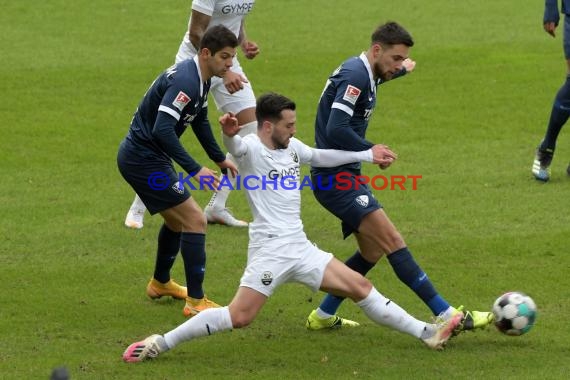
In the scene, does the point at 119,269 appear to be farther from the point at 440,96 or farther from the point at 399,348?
the point at 440,96

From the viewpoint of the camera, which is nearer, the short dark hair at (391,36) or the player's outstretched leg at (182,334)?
the player's outstretched leg at (182,334)

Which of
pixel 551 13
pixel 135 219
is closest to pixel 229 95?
pixel 135 219

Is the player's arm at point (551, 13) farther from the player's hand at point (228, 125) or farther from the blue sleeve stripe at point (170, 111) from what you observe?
the player's hand at point (228, 125)

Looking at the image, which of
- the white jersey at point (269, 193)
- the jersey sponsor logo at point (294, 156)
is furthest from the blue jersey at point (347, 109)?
the white jersey at point (269, 193)

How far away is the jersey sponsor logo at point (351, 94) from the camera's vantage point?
875 centimetres

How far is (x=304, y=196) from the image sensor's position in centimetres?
1304

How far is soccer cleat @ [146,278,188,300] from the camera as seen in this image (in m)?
9.64

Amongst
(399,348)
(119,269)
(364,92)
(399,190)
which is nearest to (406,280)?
(399,348)

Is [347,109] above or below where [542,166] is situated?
above

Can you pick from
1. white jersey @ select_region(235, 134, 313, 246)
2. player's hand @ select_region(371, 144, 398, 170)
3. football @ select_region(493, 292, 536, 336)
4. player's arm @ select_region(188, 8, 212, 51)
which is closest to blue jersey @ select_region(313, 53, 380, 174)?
player's hand @ select_region(371, 144, 398, 170)

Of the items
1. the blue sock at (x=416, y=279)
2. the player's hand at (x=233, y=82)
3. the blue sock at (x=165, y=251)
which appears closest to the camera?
the blue sock at (x=416, y=279)

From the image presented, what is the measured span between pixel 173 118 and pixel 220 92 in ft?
10.3

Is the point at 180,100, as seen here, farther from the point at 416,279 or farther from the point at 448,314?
the point at 448,314

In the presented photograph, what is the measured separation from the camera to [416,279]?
343 inches
